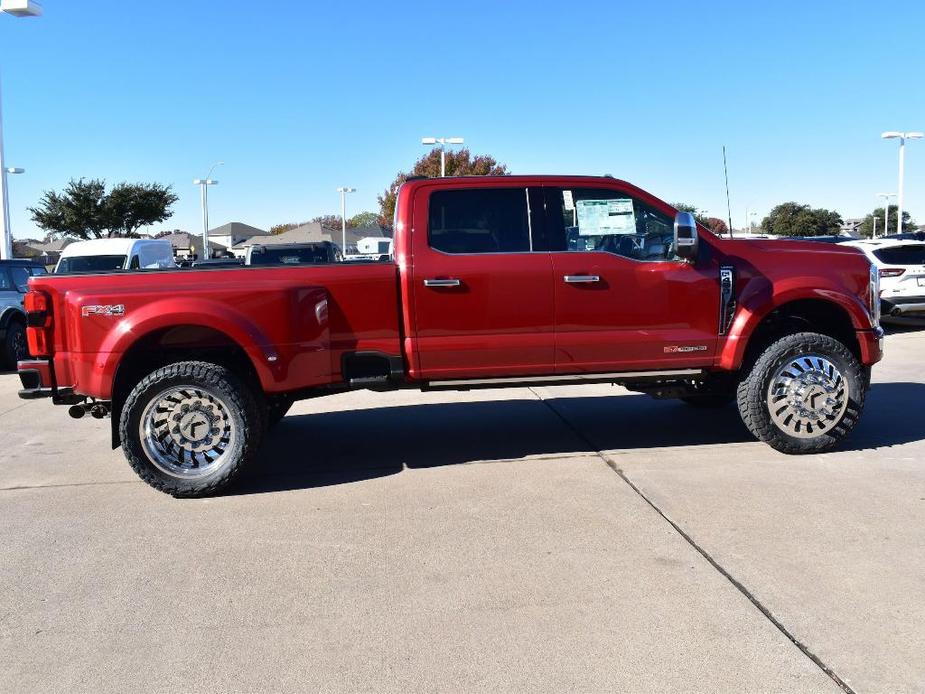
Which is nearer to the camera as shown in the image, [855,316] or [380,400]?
[855,316]

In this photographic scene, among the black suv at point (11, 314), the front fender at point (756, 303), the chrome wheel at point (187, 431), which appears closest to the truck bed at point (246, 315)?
the chrome wheel at point (187, 431)

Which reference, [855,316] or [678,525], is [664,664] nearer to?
[678,525]

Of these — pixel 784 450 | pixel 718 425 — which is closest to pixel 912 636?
pixel 784 450

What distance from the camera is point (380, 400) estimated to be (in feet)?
29.2

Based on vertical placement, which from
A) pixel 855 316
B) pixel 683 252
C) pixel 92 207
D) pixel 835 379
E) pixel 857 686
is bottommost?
pixel 857 686

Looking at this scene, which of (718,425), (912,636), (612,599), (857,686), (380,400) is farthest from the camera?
(380,400)

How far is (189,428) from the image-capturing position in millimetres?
5457

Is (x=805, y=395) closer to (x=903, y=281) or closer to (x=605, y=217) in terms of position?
(x=605, y=217)

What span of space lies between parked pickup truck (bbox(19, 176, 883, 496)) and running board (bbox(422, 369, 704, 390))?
0.6 inches

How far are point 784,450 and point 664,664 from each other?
3.33m

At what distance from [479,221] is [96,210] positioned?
48897 mm

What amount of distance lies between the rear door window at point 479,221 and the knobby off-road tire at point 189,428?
1738 millimetres

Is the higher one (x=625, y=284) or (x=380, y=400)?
(x=625, y=284)

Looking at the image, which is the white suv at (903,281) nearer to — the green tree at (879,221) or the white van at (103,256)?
the white van at (103,256)
